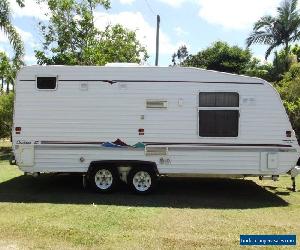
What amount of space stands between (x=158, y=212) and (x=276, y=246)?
304cm

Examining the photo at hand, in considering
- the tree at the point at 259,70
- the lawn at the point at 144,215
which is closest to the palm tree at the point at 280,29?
the tree at the point at 259,70

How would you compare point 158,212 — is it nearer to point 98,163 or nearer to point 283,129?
point 98,163

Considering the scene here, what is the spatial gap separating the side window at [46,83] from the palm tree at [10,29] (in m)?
11.1

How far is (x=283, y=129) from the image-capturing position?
38.9 feet

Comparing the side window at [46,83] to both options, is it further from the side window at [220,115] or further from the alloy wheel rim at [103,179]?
the side window at [220,115]

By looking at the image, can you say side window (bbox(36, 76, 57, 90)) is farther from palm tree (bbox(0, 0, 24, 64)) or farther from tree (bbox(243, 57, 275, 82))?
tree (bbox(243, 57, 275, 82))

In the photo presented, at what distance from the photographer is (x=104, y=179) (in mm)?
12273

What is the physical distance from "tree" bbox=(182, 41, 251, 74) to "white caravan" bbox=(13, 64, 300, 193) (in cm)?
3816

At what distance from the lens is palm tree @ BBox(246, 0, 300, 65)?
40531 mm

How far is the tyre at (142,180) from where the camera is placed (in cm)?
1212

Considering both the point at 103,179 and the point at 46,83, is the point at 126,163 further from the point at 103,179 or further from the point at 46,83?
the point at 46,83

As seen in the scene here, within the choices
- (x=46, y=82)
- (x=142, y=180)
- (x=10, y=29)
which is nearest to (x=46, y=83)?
(x=46, y=82)

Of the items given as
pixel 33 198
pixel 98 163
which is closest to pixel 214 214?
pixel 98 163

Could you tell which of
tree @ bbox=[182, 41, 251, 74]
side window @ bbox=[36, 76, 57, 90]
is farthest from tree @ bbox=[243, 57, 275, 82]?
side window @ bbox=[36, 76, 57, 90]
